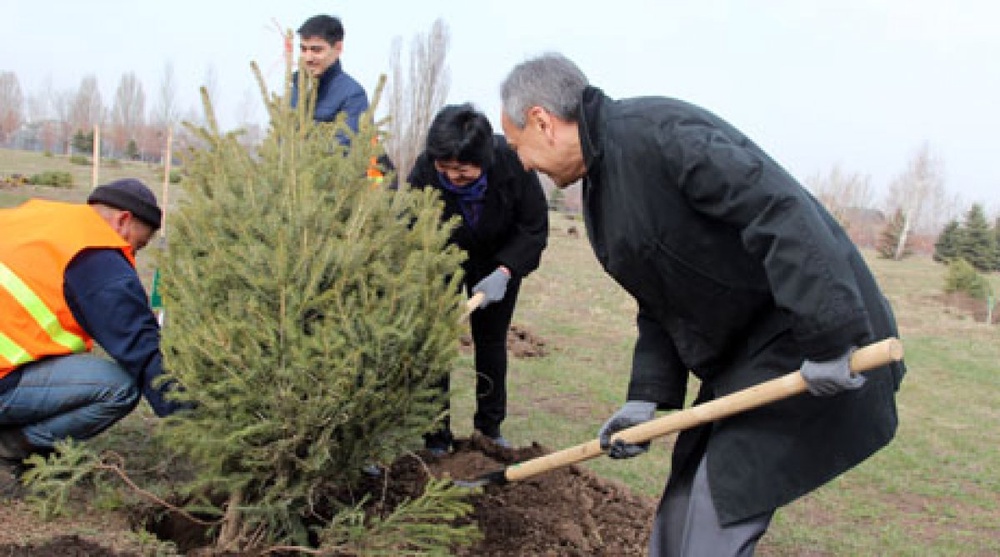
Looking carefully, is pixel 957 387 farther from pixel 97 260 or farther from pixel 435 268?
pixel 97 260

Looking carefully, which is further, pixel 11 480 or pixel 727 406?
pixel 11 480

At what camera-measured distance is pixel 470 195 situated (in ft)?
15.2

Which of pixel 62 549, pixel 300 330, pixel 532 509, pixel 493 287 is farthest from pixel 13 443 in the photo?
pixel 493 287

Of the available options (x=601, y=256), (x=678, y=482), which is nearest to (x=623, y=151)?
(x=601, y=256)

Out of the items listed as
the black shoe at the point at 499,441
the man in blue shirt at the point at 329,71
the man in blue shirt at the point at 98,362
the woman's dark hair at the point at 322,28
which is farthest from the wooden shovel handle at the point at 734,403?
the woman's dark hair at the point at 322,28

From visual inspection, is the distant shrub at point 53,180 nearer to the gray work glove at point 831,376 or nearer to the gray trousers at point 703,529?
the gray trousers at point 703,529

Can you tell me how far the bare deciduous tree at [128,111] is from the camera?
6241 centimetres

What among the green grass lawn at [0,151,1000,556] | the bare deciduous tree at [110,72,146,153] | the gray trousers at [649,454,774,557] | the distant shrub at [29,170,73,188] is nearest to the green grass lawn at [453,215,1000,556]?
the green grass lawn at [0,151,1000,556]

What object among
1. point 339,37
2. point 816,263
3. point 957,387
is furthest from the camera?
point 957,387

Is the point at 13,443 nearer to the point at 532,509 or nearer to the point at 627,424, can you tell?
the point at 532,509

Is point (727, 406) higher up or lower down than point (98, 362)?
higher up

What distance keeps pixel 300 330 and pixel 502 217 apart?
2147 mm

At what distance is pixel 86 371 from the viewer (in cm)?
362

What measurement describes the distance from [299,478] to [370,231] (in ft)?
2.99
